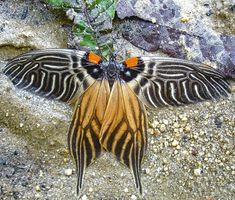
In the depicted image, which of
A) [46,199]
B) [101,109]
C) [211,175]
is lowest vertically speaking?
[46,199]

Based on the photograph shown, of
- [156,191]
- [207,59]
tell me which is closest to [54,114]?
[156,191]

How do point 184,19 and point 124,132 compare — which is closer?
point 124,132

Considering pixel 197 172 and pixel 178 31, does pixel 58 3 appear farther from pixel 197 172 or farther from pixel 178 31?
pixel 197 172

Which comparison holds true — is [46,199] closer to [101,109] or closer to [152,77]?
[101,109]

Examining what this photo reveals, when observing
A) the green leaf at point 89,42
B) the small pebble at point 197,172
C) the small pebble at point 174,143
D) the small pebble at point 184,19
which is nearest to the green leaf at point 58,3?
the green leaf at point 89,42

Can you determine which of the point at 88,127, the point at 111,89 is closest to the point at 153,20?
the point at 111,89

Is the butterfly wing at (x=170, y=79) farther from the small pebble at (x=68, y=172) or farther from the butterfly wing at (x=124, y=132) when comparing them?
the small pebble at (x=68, y=172)

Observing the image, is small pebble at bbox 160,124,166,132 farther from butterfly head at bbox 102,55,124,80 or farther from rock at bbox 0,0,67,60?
rock at bbox 0,0,67,60

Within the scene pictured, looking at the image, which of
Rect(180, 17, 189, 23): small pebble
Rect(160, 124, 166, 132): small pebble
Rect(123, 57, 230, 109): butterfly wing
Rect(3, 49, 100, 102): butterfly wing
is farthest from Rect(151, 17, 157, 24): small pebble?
Rect(160, 124, 166, 132): small pebble
